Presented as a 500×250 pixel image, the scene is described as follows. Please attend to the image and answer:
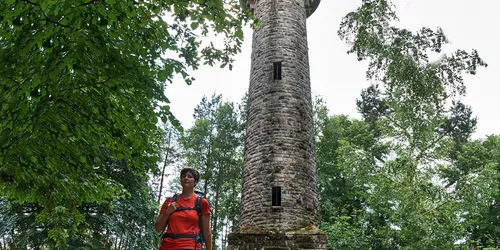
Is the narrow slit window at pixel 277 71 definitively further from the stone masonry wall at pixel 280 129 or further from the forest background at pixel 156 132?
the forest background at pixel 156 132

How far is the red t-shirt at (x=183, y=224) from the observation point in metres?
3.33

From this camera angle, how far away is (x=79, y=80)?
4.46m

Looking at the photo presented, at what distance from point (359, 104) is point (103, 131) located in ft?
79.7

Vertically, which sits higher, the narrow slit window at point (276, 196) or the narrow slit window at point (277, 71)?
the narrow slit window at point (277, 71)

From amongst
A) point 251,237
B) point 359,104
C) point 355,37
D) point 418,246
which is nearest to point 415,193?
point 418,246

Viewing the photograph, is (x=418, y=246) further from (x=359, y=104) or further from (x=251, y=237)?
(x=359, y=104)

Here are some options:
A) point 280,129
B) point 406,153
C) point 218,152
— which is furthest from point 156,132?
point 218,152

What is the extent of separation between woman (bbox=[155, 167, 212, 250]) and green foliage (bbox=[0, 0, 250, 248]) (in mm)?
1694

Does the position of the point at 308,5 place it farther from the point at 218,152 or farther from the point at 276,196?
the point at 218,152

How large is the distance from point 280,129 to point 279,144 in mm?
349

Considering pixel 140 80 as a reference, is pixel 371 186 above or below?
above

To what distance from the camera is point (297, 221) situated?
7.57m

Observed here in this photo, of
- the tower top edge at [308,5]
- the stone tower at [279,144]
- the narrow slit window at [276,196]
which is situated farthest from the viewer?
the tower top edge at [308,5]

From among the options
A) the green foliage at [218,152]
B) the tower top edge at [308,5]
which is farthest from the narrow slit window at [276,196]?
the green foliage at [218,152]
